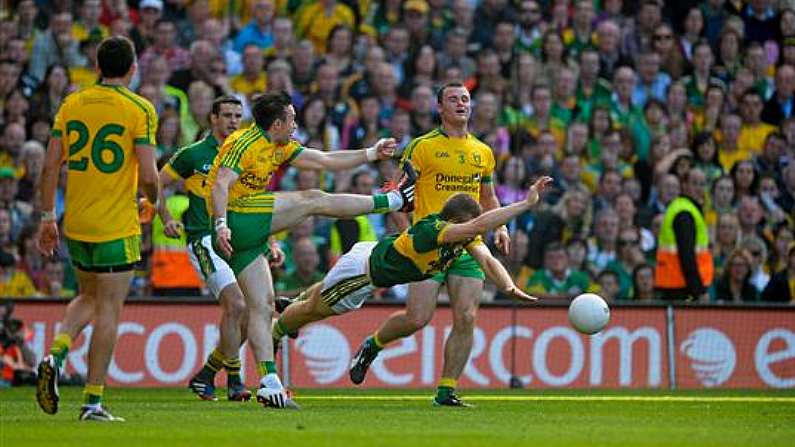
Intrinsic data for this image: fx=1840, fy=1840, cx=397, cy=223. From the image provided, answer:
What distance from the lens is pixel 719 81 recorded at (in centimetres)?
2572

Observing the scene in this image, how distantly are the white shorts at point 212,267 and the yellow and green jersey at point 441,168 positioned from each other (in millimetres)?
1809

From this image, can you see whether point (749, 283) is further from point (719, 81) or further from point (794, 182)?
point (719, 81)

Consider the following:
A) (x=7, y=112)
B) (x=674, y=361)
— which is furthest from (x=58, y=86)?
(x=674, y=361)

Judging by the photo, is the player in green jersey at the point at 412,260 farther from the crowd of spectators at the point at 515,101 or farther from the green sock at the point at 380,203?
the crowd of spectators at the point at 515,101

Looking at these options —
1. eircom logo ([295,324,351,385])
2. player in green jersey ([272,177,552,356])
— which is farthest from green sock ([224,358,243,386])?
eircom logo ([295,324,351,385])

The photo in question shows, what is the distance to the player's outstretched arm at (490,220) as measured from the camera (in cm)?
1435

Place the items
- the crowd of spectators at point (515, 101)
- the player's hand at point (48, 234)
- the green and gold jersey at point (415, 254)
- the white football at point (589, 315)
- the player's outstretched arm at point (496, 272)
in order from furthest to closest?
the crowd of spectators at point (515, 101), the white football at point (589, 315), the green and gold jersey at point (415, 254), the player's outstretched arm at point (496, 272), the player's hand at point (48, 234)

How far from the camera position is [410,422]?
44.1 ft

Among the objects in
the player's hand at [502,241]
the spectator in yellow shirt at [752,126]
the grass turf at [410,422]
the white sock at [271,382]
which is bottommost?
the grass turf at [410,422]

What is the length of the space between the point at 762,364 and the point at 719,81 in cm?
537

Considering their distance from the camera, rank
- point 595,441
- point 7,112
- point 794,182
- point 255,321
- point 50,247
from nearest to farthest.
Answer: point 595,441 < point 50,247 < point 255,321 < point 7,112 < point 794,182

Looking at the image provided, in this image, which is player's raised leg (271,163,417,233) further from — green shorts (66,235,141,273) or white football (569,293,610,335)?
green shorts (66,235,141,273)

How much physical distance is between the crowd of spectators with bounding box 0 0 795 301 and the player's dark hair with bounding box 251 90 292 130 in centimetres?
622

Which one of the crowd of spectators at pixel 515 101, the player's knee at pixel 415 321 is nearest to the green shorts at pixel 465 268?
the player's knee at pixel 415 321
